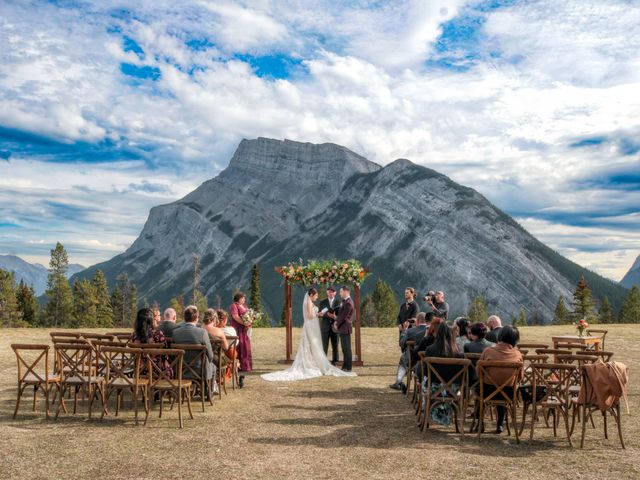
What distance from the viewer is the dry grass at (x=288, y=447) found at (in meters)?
6.93

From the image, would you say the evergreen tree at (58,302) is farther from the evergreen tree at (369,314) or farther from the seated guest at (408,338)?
the seated guest at (408,338)

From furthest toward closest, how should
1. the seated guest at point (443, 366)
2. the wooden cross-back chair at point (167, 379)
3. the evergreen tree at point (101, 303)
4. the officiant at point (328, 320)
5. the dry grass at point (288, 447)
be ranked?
the evergreen tree at point (101, 303), the officiant at point (328, 320), the seated guest at point (443, 366), the wooden cross-back chair at point (167, 379), the dry grass at point (288, 447)

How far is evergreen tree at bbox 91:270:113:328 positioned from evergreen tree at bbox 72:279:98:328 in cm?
143

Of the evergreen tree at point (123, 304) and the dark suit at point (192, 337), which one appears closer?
the dark suit at point (192, 337)

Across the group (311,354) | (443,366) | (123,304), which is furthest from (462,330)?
(123,304)

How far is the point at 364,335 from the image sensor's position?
27391mm

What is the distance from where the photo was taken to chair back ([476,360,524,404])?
849 centimetres

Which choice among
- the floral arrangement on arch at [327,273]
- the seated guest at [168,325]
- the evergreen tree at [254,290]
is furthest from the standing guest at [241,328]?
the evergreen tree at [254,290]

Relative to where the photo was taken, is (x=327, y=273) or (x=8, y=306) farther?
(x=8, y=306)

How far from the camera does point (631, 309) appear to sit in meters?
95.5

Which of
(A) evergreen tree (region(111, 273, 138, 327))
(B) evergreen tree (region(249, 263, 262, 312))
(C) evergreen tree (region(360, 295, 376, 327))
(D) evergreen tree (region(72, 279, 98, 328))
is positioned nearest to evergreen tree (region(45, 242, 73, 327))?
(D) evergreen tree (region(72, 279, 98, 328))

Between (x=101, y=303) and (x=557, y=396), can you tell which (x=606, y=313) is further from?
(x=557, y=396)

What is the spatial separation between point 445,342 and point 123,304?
94030 mm

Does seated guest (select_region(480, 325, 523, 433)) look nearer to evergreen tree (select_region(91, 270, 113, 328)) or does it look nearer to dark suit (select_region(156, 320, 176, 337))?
dark suit (select_region(156, 320, 176, 337))
